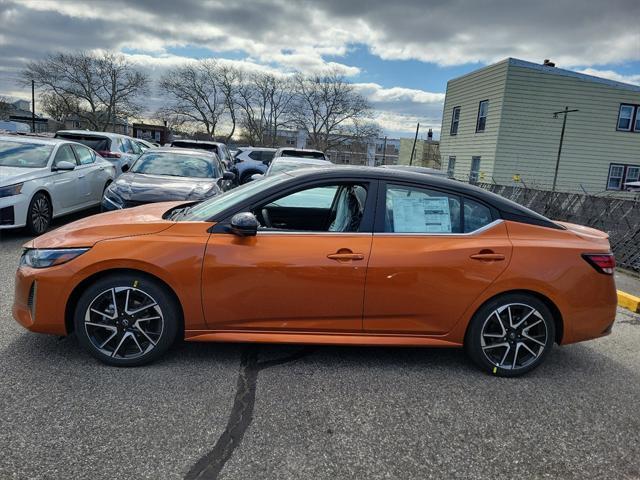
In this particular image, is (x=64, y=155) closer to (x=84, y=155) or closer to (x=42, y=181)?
(x=84, y=155)

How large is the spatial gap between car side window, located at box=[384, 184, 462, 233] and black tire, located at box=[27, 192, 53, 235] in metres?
5.92

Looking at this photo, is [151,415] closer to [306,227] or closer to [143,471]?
[143,471]

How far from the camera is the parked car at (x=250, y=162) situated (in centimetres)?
1742

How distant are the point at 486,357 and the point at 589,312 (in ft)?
2.80

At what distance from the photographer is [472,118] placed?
21.8m

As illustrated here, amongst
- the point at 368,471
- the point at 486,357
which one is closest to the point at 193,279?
the point at 368,471

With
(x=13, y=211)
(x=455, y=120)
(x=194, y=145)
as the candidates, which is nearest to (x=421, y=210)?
(x=13, y=211)

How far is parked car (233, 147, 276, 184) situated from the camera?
17422 mm

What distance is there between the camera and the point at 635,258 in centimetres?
762

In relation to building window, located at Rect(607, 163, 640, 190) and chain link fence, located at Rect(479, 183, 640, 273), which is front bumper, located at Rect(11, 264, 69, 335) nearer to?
chain link fence, located at Rect(479, 183, 640, 273)

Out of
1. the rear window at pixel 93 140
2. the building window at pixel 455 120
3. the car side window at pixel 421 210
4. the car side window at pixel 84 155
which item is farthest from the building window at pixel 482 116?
the car side window at pixel 421 210

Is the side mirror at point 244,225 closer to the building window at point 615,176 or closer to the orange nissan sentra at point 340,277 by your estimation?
the orange nissan sentra at point 340,277

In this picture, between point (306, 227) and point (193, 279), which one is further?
point (306, 227)

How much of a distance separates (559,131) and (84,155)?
18.6m
